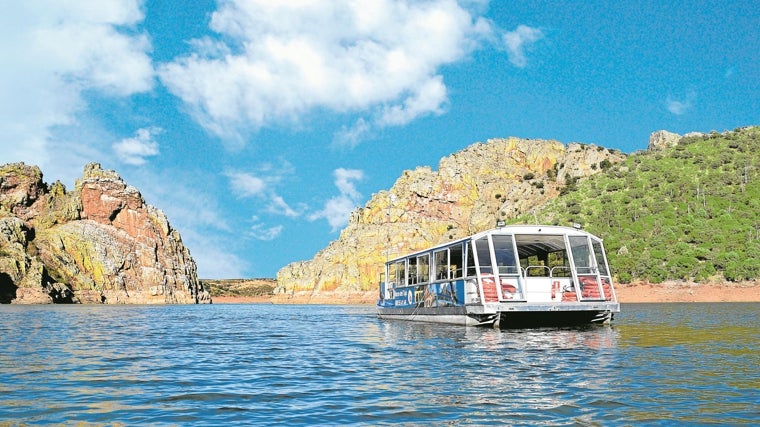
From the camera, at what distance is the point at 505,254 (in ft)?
102

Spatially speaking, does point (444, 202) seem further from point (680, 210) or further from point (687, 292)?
point (687, 292)

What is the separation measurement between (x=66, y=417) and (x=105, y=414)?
1.86 feet

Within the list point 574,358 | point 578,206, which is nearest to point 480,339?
point 574,358

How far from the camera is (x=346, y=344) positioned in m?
23.7

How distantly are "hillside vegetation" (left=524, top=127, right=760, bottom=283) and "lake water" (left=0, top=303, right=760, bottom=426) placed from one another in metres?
59.7

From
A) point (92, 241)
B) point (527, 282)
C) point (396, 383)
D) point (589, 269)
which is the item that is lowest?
point (396, 383)

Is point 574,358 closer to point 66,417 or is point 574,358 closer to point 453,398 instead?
point 453,398

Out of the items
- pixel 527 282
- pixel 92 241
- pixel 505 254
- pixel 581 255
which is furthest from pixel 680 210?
pixel 92 241

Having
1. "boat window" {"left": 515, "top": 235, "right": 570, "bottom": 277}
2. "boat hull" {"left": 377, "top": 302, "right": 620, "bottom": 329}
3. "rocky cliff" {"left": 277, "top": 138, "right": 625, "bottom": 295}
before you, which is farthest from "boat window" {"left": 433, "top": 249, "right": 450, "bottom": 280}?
"rocky cliff" {"left": 277, "top": 138, "right": 625, "bottom": 295}

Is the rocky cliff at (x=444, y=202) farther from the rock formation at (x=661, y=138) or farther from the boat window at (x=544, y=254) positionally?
the boat window at (x=544, y=254)

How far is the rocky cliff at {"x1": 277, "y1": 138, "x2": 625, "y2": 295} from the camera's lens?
143m

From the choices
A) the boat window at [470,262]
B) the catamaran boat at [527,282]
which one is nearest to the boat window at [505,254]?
the catamaran boat at [527,282]

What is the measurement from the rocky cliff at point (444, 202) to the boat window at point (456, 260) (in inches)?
4052

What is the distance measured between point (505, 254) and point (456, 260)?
3.39m
